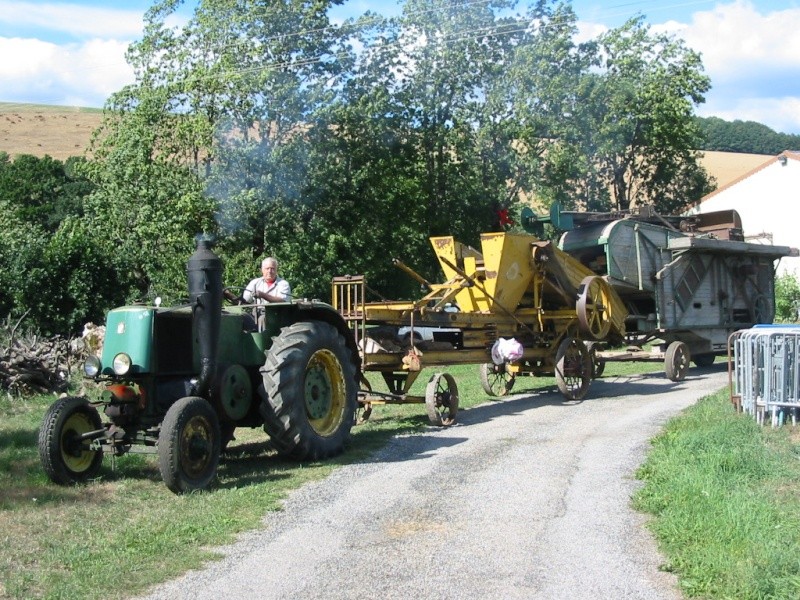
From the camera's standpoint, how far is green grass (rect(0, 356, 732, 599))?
582cm

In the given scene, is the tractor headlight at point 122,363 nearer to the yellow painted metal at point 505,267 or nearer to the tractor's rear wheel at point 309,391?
the tractor's rear wheel at point 309,391

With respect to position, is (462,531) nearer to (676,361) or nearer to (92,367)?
(92,367)

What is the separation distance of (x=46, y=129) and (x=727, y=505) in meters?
67.1

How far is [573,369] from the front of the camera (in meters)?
14.8

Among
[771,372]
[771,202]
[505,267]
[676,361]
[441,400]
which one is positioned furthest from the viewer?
[771,202]

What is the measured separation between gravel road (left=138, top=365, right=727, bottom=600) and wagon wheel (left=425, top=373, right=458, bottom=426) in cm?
59

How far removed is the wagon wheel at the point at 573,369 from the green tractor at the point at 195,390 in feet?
18.3

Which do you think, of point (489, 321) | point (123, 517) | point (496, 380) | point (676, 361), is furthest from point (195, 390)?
point (676, 361)

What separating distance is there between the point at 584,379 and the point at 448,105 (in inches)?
739

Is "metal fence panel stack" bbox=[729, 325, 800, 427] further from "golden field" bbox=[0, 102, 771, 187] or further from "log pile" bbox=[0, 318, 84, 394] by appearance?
"golden field" bbox=[0, 102, 771, 187]

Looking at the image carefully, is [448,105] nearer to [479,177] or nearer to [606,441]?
[479,177]

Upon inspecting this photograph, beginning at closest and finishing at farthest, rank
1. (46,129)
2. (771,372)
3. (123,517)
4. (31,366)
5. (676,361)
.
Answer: (123,517), (771,372), (31,366), (676,361), (46,129)

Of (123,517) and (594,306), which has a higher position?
(594,306)

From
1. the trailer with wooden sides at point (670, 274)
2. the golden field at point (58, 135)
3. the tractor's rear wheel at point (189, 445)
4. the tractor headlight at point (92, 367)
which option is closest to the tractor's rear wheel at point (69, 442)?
the tractor headlight at point (92, 367)
